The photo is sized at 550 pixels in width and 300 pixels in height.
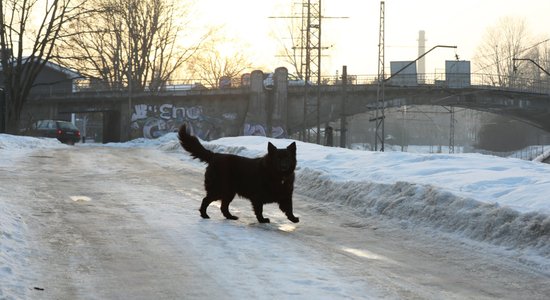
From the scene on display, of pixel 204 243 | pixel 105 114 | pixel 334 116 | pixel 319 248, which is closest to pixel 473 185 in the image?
pixel 319 248

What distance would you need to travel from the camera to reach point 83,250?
254 inches

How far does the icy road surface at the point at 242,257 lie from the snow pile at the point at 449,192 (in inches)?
15.0

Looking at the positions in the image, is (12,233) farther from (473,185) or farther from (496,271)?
(473,185)

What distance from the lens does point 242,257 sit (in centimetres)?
611

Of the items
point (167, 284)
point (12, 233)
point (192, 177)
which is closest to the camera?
point (167, 284)

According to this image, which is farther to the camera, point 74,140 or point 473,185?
point 74,140

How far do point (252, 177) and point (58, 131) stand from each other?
3787 centimetres

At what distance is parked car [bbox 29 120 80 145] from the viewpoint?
43281mm

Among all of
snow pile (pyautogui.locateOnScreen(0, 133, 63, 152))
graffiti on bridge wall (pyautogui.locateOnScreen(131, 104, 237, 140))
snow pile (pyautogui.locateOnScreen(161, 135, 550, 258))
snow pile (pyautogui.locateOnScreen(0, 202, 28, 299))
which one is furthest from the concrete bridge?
snow pile (pyautogui.locateOnScreen(0, 202, 28, 299))

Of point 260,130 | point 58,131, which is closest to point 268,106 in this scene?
point 260,130

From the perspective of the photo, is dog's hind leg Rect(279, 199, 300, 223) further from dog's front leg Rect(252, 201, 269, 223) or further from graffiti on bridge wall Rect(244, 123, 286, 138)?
graffiti on bridge wall Rect(244, 123, 286, 138)

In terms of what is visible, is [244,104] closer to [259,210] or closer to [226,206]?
[226,206]

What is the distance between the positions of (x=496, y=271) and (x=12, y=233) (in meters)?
4.95

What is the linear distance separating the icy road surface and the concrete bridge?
147 ft
